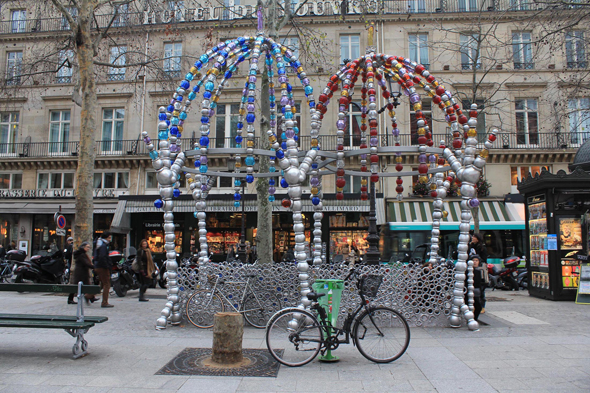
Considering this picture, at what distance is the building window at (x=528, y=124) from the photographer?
23.1 meters

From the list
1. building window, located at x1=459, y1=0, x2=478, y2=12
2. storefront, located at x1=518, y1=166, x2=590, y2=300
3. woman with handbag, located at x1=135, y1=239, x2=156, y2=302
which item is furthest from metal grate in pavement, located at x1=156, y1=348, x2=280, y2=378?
building window, located at x1=459, y1=0, x2=478, y2=12

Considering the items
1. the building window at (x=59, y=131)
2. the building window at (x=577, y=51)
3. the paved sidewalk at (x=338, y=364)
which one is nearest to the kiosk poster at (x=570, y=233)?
the paved sidewalk at (x=338, y=364)

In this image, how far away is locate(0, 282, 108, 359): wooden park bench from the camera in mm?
5602

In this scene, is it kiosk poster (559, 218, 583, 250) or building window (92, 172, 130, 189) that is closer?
kiosk poster (559, 218, 583, 250)

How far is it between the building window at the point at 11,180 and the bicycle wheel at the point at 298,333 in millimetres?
25448

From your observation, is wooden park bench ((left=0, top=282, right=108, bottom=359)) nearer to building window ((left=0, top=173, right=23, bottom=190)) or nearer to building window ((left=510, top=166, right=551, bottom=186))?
building window ((left=510, top=166, right=551, bottom=186))

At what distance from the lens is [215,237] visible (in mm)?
24547

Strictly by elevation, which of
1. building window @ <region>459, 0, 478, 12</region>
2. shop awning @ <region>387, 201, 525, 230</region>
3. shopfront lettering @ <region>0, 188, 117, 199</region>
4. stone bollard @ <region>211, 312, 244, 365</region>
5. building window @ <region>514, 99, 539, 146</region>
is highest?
building window @ <region>459, 0, 478, 12</region>

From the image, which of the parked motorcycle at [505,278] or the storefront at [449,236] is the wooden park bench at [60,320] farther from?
the storefront at [449,236]

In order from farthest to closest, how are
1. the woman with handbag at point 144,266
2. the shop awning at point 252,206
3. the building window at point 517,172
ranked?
the building window at point 517,172 → the shop awning at point 252,206 → the woman with handbag at point 144,266

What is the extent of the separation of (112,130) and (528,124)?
22328 mm

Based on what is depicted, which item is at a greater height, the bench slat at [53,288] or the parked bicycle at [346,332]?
the bench slat at [53,288]

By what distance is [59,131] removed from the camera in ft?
85.4

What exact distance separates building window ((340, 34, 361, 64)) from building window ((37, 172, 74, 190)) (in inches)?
651
